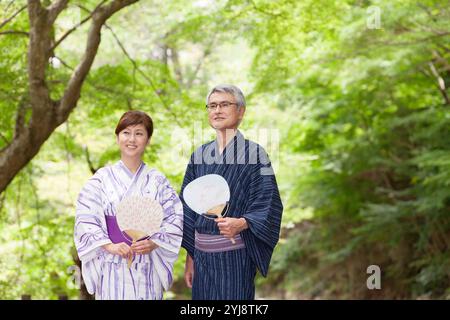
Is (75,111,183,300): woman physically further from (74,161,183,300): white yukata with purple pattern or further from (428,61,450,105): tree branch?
(428,61,450,105): tree branch

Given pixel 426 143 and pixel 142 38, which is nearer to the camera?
pixel 426 143

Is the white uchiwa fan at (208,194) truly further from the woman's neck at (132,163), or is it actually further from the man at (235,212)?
the woman's neck at (132,163)

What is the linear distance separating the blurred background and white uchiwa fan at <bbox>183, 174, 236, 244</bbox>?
3.02 m

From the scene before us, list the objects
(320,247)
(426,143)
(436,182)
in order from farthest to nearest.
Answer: (320,247), (426,143), (436,182)

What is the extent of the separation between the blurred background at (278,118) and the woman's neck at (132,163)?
283 centimetres

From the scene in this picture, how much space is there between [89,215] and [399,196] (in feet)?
33.7

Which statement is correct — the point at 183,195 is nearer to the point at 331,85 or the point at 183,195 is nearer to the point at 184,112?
the point at 184,112

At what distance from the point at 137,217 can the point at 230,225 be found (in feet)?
1.24

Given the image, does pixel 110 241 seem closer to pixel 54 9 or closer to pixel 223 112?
pixel 223 112

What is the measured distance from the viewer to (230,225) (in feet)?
9.36

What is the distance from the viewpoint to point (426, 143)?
38.3ft

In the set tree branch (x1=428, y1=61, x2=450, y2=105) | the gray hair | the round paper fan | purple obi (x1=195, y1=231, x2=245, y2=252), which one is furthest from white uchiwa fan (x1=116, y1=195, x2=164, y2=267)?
tree branch (x1=428, y1=61, x2=450, y2=105)

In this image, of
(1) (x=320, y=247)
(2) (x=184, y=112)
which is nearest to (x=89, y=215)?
(2) (x=184, y=112)
